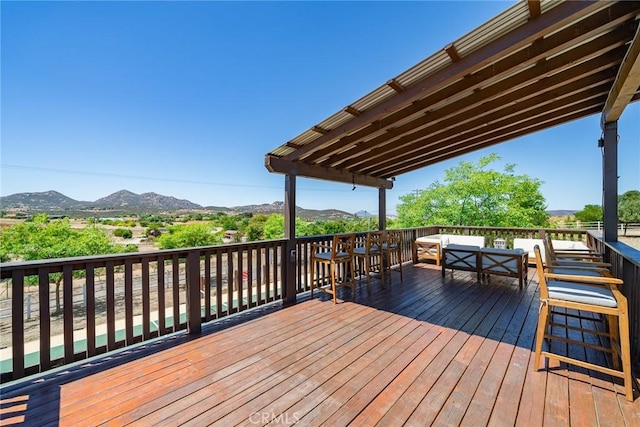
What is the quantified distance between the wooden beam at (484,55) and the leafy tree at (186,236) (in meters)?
25.8

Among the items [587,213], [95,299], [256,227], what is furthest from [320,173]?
[256,227]

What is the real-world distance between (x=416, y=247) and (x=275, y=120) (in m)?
16.7

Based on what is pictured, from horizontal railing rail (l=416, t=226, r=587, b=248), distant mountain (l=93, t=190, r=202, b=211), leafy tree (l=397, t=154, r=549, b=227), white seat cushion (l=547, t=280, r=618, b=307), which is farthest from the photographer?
distant mountain (l=93, t=190, r=202, b=211)

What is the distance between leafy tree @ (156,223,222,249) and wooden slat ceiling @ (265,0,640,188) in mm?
24818

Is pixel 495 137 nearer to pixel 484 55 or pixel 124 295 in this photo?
pixel 484 55

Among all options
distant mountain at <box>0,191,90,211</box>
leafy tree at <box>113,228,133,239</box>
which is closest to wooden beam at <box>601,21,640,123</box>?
distant mountain at <box>0,191,90,211</box>

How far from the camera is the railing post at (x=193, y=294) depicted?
2912mm

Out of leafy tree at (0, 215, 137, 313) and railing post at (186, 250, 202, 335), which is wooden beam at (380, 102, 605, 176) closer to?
railing post at (186, 250, 202, 335)

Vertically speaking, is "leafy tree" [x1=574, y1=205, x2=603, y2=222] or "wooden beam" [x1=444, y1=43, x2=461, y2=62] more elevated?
"wooden beam" [x1=444, y1=43, x2=461, y2=62]

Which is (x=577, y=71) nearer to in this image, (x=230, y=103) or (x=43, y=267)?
(x=43, y=267)

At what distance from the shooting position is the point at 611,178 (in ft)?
11.2

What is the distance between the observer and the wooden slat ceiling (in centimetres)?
200

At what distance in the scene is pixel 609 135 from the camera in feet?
11.2

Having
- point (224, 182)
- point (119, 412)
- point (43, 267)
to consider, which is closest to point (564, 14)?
point (119, 412)
